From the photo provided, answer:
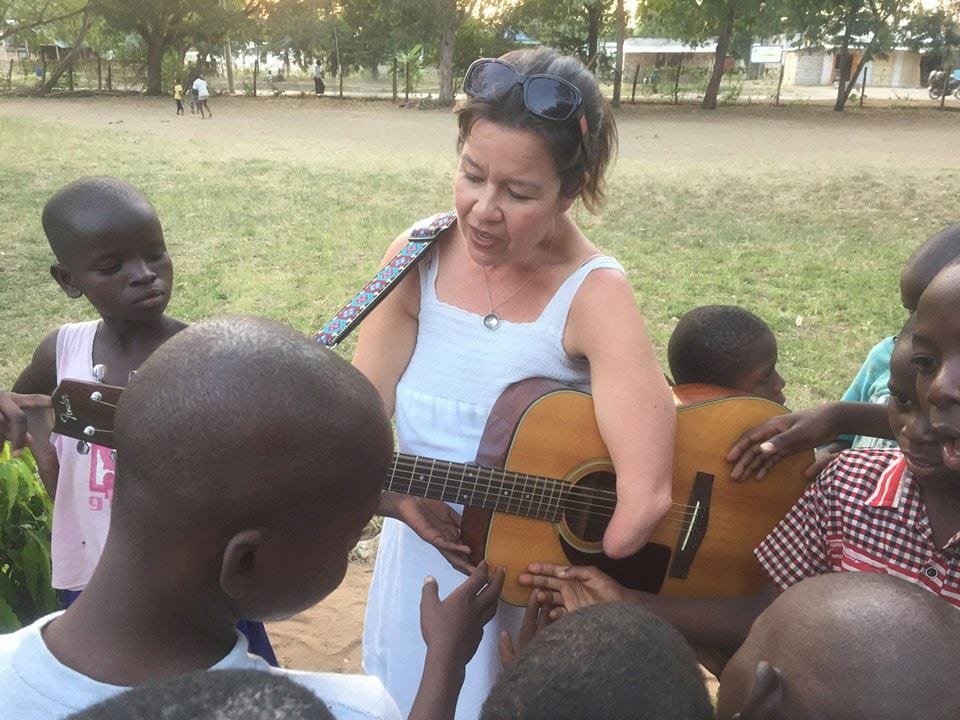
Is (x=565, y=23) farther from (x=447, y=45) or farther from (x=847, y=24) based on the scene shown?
(x=847, y=24)

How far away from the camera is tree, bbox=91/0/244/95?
106 feet

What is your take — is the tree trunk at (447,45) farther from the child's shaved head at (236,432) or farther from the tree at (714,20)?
the child's shaved head at (236,432)

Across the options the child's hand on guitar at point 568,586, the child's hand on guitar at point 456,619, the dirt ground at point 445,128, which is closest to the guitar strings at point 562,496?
the child's hand on guitar at point 568,586

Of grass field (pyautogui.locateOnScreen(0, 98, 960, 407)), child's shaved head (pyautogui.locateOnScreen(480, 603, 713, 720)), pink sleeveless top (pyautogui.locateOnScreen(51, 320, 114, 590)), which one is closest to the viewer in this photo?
child's shaved head (pyautogui.locateOnScreen(480, 603, 713, 720))

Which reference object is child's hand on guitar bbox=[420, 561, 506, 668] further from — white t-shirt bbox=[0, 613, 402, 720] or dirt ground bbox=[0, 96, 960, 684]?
dirt ground bbox=[0, 96, 960, 684]

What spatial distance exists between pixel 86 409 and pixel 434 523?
2.89 ft

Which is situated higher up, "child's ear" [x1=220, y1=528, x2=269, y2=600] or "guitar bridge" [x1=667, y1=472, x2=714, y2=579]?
"child's ear" [x1=220, y1=528, x2=269, y2=600]

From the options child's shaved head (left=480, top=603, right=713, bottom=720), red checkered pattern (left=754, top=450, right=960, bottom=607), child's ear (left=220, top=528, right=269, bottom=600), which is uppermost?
child's ear (left=220, top=528, right=269, bottom=600)

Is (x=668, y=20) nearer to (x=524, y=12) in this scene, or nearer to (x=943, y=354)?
(x=524, y=12)

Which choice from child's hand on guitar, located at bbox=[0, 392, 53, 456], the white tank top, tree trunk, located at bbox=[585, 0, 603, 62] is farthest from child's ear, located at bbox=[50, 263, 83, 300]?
tree trunk, located at bbox=[585, 0, 603, 62]

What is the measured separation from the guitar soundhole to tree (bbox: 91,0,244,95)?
34.3 meters

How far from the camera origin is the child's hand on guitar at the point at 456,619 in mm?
1595

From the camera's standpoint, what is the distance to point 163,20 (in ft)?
108

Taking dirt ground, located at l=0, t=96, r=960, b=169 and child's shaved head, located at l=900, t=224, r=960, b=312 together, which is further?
dirt ground, located at l=0, t=96, r=960, b=169
